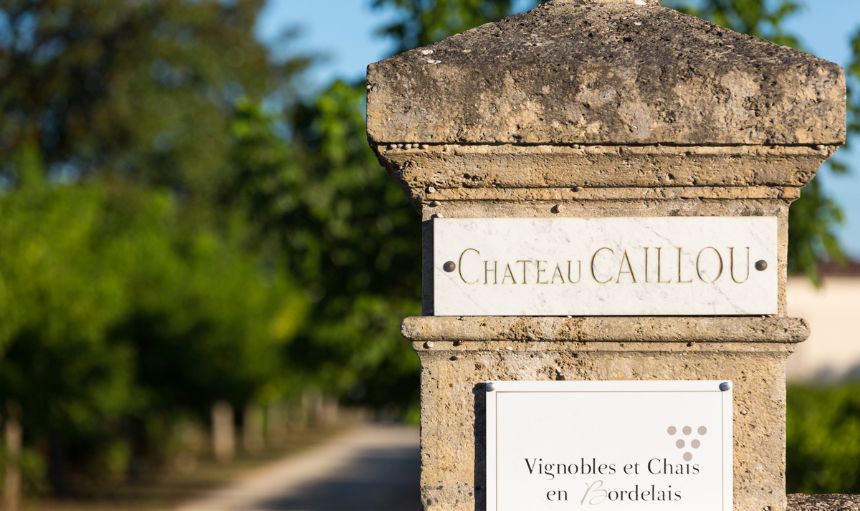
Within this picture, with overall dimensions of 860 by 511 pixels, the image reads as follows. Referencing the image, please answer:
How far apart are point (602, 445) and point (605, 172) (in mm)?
666

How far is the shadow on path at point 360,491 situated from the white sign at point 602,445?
15553 millimetres

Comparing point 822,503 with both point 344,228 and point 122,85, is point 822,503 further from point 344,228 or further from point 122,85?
point 122,85

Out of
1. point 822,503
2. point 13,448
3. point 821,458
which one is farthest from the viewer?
point 13,448

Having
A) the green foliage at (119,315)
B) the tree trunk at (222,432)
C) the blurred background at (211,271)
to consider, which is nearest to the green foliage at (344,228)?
the blurred background at (211,271)

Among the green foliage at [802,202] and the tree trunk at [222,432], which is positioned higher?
the green foliage at [802,202]

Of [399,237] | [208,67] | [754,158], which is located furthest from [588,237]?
[208,67]

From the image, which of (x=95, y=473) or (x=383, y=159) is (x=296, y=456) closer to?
(x=95, y=473)

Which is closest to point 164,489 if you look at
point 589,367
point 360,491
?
point 360,491

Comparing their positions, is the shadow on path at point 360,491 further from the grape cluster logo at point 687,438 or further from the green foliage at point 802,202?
the grape cluster logo at point 687,438

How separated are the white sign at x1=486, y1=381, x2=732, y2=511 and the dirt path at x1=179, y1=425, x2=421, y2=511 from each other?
1647 cm

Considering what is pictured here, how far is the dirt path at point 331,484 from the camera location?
19.8 metres

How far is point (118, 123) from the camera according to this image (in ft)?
95.7

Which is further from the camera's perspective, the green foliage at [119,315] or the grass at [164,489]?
the grass at [164,489]

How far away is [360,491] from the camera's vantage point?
72.1ft
